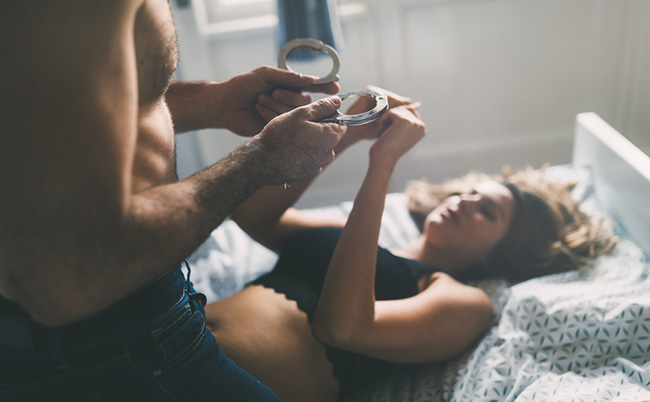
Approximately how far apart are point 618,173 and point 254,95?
45.7 inches

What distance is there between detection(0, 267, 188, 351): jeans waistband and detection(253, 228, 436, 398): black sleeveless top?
0.49 m

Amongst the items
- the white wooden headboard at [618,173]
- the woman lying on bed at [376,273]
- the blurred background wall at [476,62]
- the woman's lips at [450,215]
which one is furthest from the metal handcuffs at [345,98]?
the blurred background wall at [476,62]

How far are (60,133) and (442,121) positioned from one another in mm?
2313

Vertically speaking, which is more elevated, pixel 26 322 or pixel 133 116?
pixel 133 116

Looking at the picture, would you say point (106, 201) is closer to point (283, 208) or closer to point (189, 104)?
point (189, 104)

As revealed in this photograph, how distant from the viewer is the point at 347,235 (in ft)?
3.87

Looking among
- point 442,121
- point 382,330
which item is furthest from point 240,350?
point 442,121

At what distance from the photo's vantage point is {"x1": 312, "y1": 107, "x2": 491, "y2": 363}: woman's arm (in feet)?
3.70

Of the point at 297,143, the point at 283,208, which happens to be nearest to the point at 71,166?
the point at 297,143

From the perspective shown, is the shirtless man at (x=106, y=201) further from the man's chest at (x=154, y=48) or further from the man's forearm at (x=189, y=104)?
the man's forearm at (x=189, y=104)

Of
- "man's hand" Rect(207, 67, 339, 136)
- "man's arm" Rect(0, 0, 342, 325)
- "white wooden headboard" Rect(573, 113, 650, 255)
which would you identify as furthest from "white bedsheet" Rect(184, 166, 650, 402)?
"man's arm" Rect(0, 0, 342, 325)

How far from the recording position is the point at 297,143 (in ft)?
2.76

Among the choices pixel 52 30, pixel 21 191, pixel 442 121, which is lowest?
pixel 442 121

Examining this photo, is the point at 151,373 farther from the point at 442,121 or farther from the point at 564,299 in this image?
the point at 442,121
